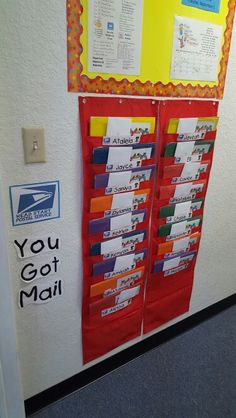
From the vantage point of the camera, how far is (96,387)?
140cm

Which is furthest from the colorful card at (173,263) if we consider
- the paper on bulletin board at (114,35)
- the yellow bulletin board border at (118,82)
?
the paper on bulletin board at (114,35)

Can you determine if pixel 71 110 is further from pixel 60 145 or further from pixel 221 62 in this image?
pixel 221 62

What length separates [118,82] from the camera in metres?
1.01

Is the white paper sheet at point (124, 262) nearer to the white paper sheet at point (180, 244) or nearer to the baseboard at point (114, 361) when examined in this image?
the white paper sheet at point (180, 244)

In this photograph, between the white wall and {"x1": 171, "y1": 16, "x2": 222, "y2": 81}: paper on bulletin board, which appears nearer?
the white wall

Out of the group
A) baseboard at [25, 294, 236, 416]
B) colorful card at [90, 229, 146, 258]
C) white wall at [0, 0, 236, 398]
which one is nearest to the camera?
white wall at [0, 0, 236, 398]

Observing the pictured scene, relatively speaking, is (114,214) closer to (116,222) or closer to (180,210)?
(116,222)

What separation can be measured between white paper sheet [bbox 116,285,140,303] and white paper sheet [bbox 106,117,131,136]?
72cm

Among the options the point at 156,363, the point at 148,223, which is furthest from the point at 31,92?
the point at 156,363

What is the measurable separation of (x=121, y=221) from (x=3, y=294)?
520 millimetres

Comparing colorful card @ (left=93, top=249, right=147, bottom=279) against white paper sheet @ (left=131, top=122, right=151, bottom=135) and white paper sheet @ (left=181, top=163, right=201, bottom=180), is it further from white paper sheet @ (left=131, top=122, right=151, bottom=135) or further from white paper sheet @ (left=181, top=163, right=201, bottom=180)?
white paper sheet @ (left=131, top=122, right=151, bottom=135)

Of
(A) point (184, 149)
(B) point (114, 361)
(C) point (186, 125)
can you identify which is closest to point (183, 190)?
(A) point (184, 149)

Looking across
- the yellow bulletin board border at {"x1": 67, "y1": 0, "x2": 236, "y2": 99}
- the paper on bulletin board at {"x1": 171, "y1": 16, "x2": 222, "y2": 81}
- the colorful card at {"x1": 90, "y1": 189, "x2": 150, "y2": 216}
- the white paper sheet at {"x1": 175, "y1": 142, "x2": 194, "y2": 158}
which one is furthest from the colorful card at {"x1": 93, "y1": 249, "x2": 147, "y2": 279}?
the paper on bulletin board at {"x1": 171, "y1": 16, "x2": 222, "y2": 81}

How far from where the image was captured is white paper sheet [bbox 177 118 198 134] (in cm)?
121
